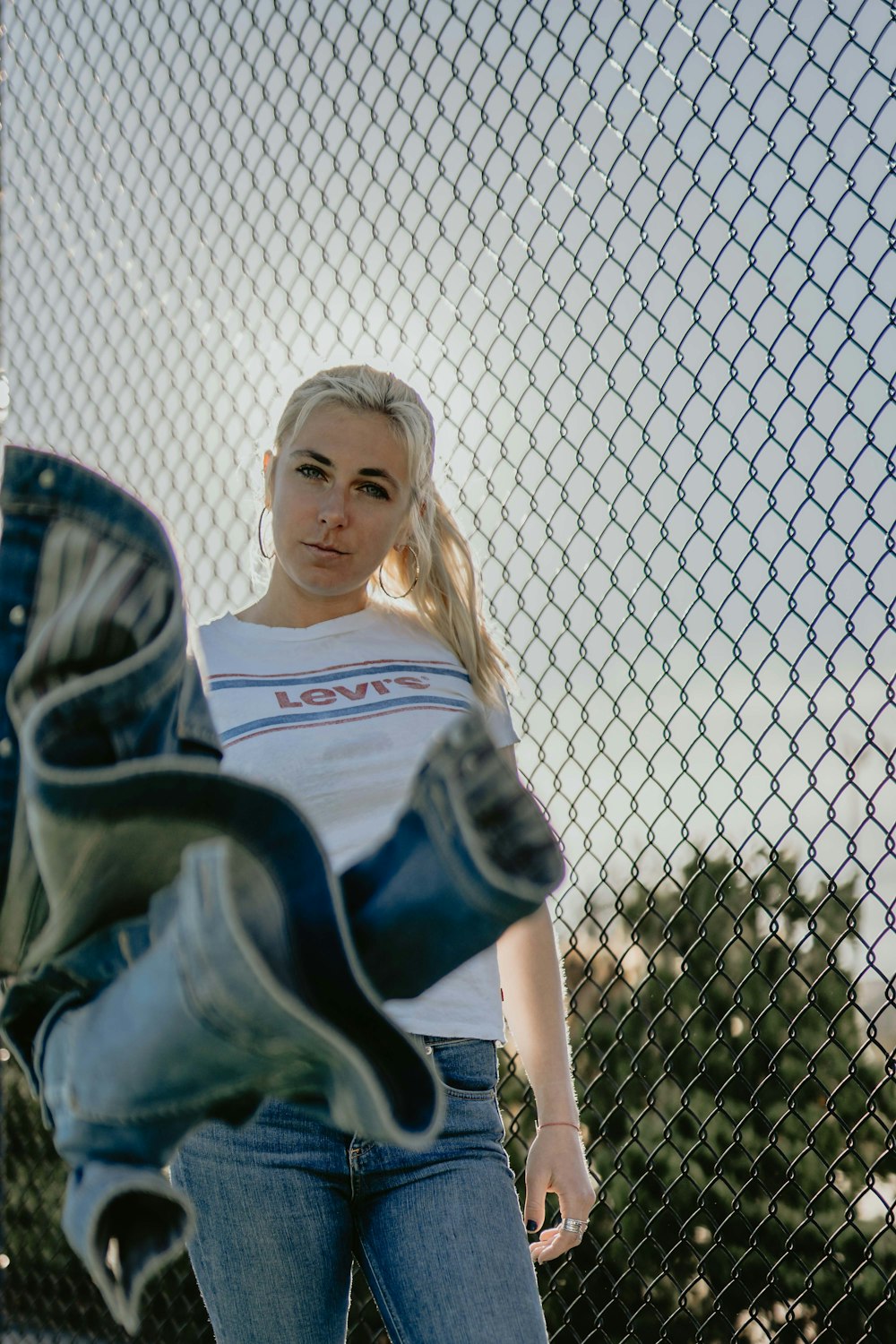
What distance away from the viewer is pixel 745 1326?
204cm

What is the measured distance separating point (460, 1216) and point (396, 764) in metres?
0.29

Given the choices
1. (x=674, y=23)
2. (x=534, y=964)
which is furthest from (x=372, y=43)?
(x=534, y=964)

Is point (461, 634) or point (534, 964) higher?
point (461, 634)

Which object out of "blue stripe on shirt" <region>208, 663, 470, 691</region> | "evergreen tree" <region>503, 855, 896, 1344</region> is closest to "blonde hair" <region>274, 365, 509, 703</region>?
"blue stripe on shirt" <region>208, 663, 470, 691</region>

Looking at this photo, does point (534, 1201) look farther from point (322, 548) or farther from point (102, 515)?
point (102, 515)

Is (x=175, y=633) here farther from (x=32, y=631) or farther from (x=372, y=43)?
(x=372, y=43)

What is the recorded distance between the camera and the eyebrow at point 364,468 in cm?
69

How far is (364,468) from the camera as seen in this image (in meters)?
0.69

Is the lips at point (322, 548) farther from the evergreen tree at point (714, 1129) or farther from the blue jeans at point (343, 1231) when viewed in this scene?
the evergreen tree at point (714, 1129)

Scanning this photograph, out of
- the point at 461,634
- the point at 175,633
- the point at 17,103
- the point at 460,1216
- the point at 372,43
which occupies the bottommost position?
the point at 460,1216

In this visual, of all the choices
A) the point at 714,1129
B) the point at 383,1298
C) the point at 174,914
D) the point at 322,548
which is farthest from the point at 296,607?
the point at 714,1129

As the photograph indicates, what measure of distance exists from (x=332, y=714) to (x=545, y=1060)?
0.35 m

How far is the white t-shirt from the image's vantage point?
0.67m

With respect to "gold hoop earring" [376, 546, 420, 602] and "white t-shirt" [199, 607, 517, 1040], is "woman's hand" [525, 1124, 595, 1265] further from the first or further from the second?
"gold hoop earring" [376, 546, 420, 602]
